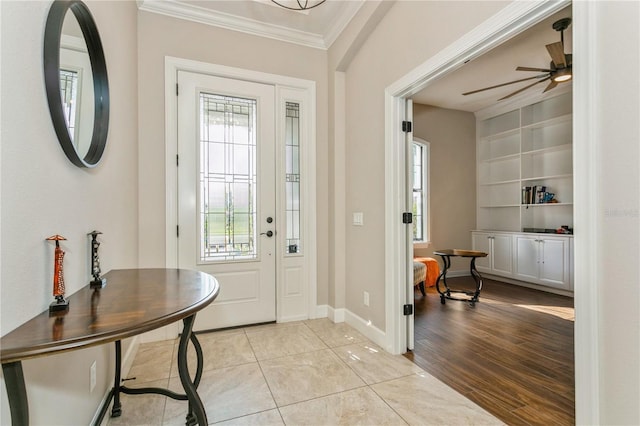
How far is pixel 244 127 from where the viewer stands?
10.4 ft

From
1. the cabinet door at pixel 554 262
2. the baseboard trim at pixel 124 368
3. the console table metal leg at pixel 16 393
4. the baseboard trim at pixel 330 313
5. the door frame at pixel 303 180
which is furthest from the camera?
the cabinet door at pixel 554 262

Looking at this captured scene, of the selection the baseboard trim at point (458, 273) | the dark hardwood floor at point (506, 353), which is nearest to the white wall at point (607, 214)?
→ the dark hardwood floor at point (506, 353)

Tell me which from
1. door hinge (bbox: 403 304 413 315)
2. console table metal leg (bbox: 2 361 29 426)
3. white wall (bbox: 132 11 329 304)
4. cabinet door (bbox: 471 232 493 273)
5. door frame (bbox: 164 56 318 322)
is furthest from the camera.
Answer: cabinet door (bbox: 471 232 493 273)

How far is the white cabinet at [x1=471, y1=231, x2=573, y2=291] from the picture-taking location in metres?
4.32

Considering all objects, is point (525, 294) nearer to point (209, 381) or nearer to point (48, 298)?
point (209, 381)

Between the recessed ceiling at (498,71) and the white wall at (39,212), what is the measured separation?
107 inches

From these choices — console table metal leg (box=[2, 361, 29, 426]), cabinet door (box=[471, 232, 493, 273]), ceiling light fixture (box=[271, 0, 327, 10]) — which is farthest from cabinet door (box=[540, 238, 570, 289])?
console table metal leg (box=[2, 361, 29, 426])

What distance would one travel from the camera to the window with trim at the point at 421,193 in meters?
5.56

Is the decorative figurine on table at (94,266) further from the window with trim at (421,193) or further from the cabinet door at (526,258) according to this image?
the cabinet door at (526,258)

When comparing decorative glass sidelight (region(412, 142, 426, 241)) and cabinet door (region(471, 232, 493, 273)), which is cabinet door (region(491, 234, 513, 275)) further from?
decorative glass sidelight (region(412, 142, 426, 241))

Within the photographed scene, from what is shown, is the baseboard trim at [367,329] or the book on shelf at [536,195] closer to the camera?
the baseboard trim at [367,329]

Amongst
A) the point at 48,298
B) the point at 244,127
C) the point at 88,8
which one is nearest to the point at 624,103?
the point at 48,298

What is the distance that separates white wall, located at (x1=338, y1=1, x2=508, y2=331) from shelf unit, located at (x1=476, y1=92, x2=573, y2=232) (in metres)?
3.56

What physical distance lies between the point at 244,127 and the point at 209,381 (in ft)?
7.47
